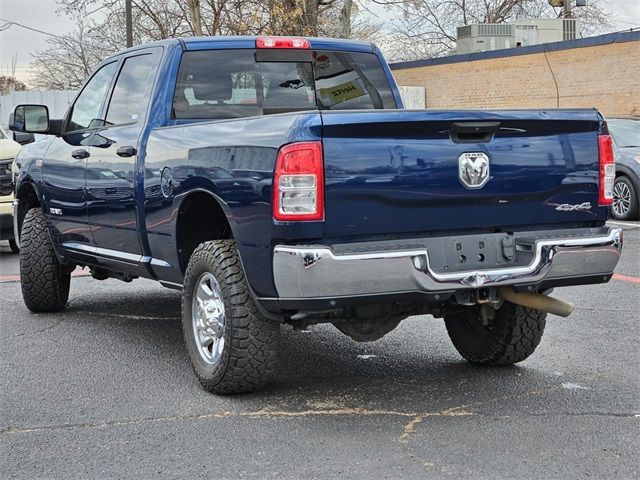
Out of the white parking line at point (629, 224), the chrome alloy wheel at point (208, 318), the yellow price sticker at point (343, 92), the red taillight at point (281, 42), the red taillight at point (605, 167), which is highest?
the red taillight at point (281, 42)

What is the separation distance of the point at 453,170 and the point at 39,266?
4039 mm

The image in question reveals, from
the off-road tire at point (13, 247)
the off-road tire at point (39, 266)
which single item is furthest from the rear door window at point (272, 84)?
the off-road tire at point (13, 247)

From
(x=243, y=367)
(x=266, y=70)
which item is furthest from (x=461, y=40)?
(x=243, y=367)

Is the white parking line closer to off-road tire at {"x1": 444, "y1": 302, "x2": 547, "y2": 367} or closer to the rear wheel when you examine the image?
the rear wheel

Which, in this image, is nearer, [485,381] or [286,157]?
[286,157]

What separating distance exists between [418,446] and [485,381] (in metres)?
1.25

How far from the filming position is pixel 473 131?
15.6ft

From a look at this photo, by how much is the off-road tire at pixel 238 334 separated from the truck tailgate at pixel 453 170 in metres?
0.70

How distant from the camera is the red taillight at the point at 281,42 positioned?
659 centimetres

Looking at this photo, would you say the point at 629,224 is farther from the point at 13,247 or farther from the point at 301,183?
the point at 301,183

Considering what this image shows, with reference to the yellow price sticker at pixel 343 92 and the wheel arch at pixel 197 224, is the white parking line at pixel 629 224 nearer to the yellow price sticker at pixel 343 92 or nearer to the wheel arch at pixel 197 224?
the yellow price sticker at pixel 343 92

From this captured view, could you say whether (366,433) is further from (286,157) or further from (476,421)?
(286,157)

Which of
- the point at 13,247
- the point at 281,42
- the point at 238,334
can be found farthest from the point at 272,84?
the point at 13,247

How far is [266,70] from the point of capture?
659 centimetres
